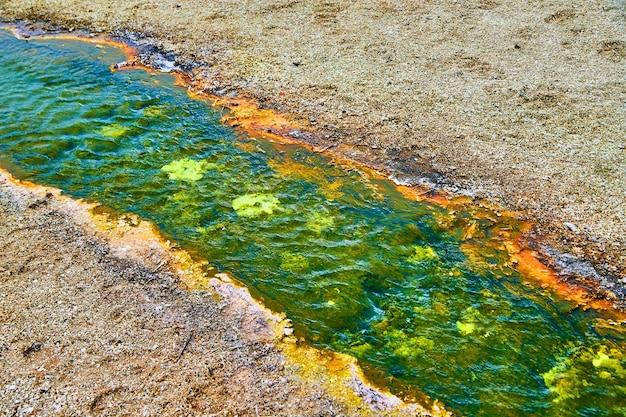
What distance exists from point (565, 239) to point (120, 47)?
417 inches

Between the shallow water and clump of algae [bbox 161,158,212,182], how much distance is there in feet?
0.10

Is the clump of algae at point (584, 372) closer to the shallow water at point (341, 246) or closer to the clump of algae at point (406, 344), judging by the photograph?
the shallow water at point (341, 246)

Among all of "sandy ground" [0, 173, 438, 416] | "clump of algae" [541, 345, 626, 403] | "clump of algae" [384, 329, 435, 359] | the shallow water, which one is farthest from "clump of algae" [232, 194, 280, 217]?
"clump of algae" [541, 345, 626, 403]

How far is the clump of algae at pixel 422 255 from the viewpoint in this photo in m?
6.98

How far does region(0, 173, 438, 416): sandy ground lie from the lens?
5.06 meters

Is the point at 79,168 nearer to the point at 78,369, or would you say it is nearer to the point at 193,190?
the point at 193,190

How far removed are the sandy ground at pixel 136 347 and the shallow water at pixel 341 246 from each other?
0.50 meters

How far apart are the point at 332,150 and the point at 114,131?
4.02m

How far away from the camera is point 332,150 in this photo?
29.5ft

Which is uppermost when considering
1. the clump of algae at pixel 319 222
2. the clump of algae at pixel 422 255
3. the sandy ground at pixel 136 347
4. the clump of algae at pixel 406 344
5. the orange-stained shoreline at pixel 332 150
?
the orange-stained shoreline at pixel 332 150

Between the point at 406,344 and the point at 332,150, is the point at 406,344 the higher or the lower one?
the lower one

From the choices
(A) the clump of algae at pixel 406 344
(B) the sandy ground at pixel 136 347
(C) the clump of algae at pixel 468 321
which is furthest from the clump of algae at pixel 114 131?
(C) the clump of algae at pixel 468 321

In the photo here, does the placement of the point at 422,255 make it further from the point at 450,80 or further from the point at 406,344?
the point at 450,80

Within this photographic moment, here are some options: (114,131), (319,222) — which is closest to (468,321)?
(319,222)
